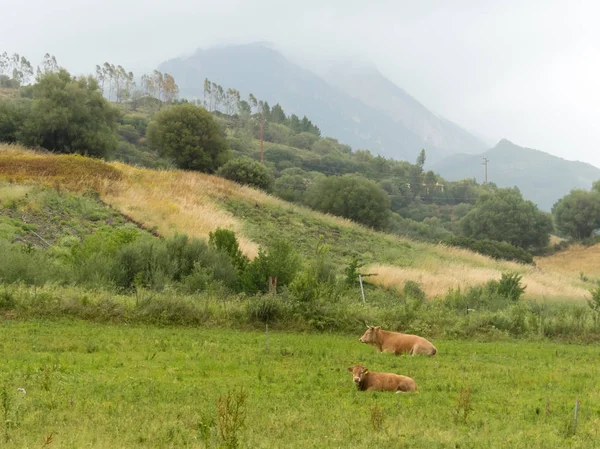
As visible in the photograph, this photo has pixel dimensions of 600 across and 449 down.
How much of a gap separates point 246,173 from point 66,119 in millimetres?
17691

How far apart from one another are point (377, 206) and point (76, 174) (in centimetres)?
3378

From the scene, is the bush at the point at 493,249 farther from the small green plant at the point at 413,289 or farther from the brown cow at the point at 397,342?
the brown cow at the point at 397,342

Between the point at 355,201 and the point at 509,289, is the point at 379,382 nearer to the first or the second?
the point at 509,289

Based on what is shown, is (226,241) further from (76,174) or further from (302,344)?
(76,174)

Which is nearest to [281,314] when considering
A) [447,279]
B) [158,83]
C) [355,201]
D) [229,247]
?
[229,247]

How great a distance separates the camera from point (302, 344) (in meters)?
16.1

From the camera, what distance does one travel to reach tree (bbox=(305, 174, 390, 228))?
219 ft

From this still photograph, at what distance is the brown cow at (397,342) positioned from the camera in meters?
15.1

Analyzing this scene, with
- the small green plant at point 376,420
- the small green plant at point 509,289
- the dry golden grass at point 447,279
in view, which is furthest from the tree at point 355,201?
the small green plant at point 376,420

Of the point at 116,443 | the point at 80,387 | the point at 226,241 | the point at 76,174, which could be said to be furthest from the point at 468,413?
the point at 76,174

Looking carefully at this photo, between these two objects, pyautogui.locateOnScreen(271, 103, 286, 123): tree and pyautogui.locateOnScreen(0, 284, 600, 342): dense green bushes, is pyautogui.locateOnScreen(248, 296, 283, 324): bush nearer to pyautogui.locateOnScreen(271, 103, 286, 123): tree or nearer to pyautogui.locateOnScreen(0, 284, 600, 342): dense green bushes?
pyautogui.locateOnScreen(0, 284, 600, 342): dense green bushes

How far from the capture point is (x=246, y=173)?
6219cm

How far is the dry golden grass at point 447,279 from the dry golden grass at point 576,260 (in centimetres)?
2954

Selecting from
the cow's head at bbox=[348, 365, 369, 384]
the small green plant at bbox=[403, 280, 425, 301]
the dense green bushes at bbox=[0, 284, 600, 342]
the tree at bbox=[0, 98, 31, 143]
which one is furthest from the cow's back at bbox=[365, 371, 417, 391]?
the tree at bbox=[0, 98, 31, 143]
